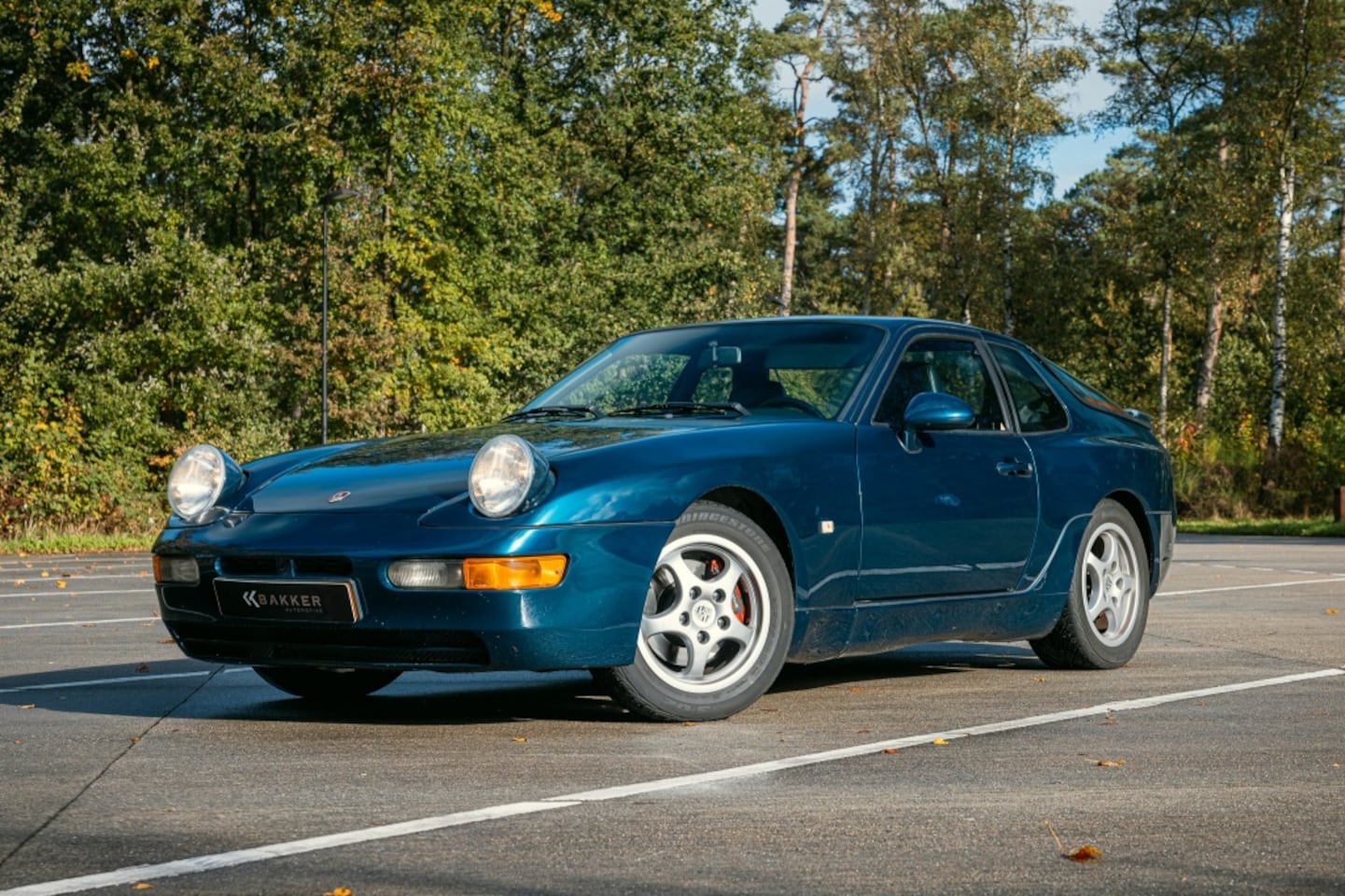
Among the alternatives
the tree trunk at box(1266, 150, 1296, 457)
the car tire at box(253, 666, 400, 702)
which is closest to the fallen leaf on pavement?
the car tire at box(253, 666, 400, 702)

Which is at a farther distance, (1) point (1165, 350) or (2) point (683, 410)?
(1) point (1165, 350)

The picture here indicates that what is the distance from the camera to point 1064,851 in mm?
4328

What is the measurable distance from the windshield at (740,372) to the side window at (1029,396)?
0.91 meters

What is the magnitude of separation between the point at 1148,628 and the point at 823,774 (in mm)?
5656

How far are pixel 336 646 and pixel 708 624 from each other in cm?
125

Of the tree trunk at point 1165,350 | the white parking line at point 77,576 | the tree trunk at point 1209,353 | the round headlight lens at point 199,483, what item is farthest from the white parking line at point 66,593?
the tree trunk at point 1209,353

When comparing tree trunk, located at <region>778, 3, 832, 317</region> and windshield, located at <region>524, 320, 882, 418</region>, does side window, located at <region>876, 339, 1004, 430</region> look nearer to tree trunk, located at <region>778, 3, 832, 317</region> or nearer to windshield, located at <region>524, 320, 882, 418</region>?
windshield, located at <region>524, 320, 882, 418</region>

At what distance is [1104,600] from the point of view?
333 inches

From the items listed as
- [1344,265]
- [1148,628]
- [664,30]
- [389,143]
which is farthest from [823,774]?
[664,30]

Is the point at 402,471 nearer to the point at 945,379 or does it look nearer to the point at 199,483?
the point at 199,483

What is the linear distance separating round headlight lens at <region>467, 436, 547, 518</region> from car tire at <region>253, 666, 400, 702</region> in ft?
5.20

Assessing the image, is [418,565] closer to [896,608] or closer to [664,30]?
[896,608]

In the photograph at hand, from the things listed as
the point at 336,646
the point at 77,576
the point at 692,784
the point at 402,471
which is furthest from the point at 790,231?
the point at 692,784

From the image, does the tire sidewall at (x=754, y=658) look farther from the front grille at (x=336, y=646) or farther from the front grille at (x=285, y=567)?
the front grille at (x=285, y=567)
